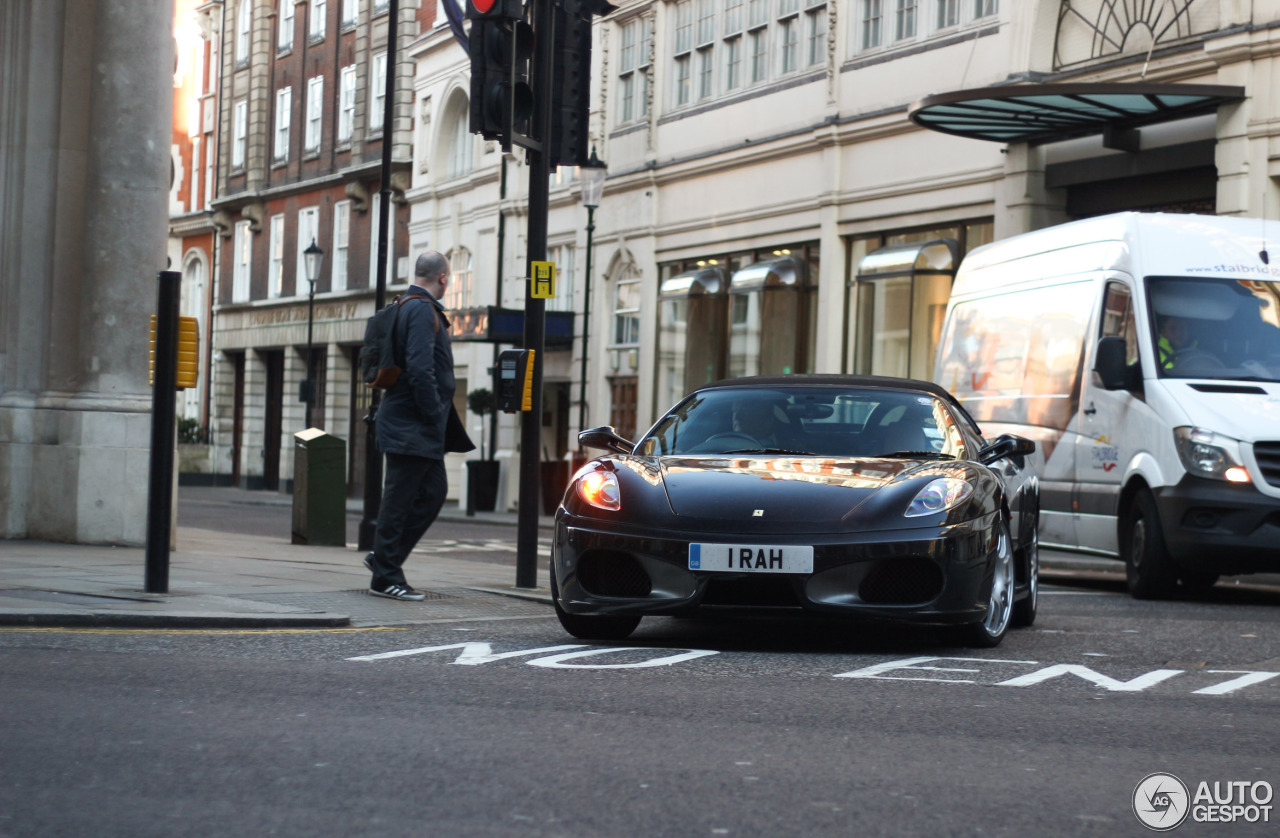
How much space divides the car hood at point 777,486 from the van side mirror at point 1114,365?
5.13 meters

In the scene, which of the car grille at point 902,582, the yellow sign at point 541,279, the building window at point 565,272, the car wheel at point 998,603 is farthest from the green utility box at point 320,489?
the building window at point 565,272

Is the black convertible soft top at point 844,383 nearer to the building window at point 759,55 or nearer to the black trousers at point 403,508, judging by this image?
the black trousers at point 403,508

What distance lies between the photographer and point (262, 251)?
56219 mm

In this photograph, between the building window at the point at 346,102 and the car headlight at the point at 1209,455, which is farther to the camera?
the building window at the point at 346,102

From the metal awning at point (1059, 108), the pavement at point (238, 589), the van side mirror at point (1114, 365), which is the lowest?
the pavement at point (238, 589)

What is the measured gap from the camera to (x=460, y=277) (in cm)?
4428

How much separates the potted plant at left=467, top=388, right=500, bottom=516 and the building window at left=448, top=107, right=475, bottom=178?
7528 mm

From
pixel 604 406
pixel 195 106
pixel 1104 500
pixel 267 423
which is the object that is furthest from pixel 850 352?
pixel 195 106

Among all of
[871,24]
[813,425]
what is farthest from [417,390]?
[871,24]

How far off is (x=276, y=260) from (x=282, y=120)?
4207 mm

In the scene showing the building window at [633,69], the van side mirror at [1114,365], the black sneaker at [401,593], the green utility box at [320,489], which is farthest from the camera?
the building window at [633,69]

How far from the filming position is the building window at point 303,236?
5281 centimetres

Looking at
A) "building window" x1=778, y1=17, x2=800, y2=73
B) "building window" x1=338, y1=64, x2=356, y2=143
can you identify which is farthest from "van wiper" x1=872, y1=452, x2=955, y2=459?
"building window" x1=338, y1=64, x2=356, y2=143

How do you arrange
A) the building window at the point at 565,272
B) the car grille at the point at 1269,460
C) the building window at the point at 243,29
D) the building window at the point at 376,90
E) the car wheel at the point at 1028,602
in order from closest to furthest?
the car wheel at the point at 1028,602 → the car grille at the point at 1269,460 → the building window at the point at 565,272 → the building window at the point at 376,90 → the building window at the point at 243,29
